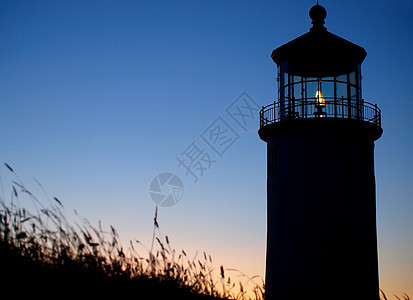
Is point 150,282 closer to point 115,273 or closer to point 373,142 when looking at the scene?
point 115,273

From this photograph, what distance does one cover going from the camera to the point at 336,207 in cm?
1597

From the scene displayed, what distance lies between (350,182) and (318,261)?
2.93 m

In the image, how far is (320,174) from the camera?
16234 mm

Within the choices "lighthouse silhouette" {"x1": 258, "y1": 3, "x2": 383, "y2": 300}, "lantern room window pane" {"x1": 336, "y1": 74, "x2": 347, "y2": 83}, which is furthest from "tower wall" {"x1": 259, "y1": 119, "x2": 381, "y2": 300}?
"lantern room window pane" {"x1": 336, "y1": 74, "x2": 347, "y2": 83}

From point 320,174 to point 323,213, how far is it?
133 centimetres

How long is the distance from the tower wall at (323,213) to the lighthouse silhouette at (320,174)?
0.03 meters

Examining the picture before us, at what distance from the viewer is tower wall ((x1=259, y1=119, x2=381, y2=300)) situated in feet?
51.4

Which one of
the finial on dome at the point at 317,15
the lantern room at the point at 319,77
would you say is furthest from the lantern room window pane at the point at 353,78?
the finial on dome at the point at 317,15

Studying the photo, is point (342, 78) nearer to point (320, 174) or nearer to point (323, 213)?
point (320, 174)

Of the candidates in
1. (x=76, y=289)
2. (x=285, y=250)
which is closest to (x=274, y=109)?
(x=285, y=250)

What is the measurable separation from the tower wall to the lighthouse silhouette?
0.03 meters

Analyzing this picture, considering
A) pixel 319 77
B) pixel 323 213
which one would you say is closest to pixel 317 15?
pixel 319 77

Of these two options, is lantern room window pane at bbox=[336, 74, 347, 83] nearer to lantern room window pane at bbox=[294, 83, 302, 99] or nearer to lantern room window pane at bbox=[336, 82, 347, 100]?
lantern room window pane at bbox=[336, 82, 347, 100]

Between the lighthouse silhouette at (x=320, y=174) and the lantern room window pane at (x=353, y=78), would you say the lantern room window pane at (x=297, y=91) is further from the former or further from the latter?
the lantern room window pane at (x=353, y=78)
